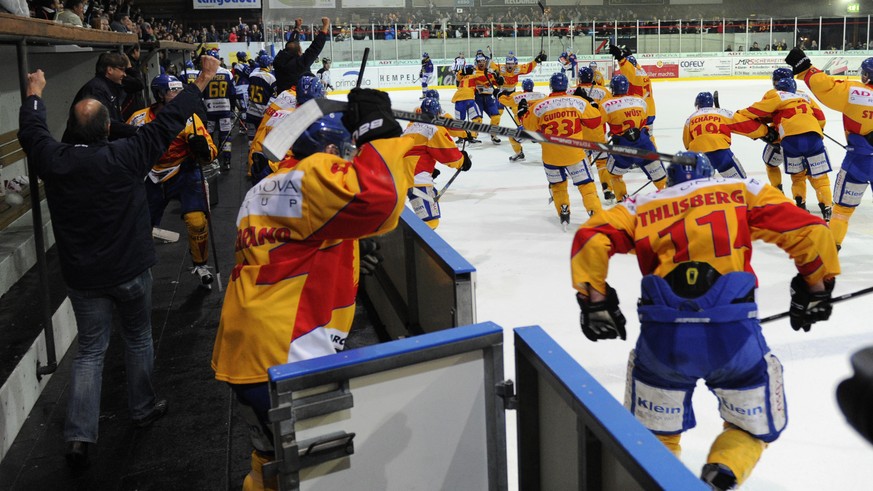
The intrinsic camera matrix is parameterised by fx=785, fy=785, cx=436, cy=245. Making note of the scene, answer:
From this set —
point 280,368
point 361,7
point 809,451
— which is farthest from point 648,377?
point 361,7

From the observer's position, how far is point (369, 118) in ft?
6.92

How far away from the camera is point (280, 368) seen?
1.85 metres

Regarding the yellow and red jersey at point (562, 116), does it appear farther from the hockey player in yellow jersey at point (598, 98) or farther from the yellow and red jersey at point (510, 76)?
the yellow and red jersey at point (510, 76)

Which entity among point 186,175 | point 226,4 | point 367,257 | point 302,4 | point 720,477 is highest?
point 226,4

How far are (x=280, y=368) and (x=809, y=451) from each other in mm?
2511

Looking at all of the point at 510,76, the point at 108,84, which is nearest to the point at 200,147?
the point at 108,84

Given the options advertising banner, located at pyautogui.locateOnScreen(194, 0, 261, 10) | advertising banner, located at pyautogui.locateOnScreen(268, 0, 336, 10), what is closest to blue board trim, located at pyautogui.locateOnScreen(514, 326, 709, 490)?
advertising banner, located at pyautogui.locateOnScreen(268, 0, 336, 10)

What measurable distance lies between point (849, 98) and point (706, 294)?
179 inches

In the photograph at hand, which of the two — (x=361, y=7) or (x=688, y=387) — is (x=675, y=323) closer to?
(x=688, y=387)

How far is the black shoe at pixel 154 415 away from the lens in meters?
3.58

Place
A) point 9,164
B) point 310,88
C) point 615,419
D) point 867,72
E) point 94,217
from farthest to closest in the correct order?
point 9,164, point 867,72, point 310,88, point 94,217, point 615,419

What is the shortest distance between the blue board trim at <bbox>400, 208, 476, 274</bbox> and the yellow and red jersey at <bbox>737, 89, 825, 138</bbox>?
473 cm

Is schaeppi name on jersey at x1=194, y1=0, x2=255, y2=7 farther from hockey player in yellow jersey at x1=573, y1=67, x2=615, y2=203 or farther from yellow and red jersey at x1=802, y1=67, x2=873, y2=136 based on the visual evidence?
yellow and red jersey at x1=802, y1=67, x2=873, y2=136

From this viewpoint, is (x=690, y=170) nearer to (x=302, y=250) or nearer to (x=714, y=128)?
(x=302, y=250)
